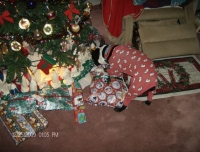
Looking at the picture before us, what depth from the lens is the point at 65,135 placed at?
5.69 ft

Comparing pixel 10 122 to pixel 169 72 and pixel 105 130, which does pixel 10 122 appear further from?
pixel 169 72

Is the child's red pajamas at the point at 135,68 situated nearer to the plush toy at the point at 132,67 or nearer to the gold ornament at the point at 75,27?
the plush toy at the point at 132,67

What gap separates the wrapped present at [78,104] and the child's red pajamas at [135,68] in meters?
0.45

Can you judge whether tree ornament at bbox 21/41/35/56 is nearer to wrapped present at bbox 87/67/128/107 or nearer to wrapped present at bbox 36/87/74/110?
wrapped present at bbox 36/87/74/110

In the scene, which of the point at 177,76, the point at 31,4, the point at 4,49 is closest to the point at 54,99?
the point at 4,49

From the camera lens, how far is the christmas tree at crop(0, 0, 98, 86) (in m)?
1.48

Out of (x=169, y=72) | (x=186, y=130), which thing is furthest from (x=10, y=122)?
(x=169, y=72)

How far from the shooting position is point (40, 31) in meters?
1.59

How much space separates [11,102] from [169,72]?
74.6 inches

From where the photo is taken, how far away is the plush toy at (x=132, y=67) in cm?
168

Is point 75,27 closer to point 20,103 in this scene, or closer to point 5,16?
point 5,16

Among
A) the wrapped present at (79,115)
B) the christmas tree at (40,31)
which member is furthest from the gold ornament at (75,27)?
the wrapped present at (79,115)

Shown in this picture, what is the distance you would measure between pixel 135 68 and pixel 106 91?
42cm
